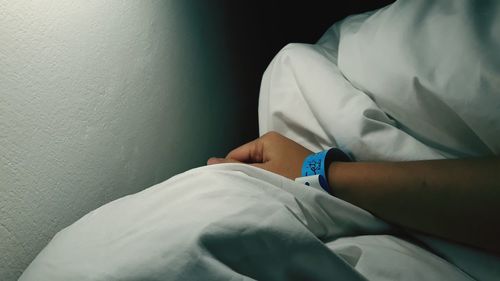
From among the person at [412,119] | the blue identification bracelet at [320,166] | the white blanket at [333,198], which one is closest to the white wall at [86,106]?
the white blanket at [333,198]

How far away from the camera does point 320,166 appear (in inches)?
25.3

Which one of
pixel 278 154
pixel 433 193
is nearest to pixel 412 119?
pixel 433 193

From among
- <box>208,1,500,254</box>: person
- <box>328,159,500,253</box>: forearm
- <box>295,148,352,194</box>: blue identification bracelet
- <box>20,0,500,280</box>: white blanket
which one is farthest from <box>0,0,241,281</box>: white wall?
<box>328,159,500,253</box>: forearm

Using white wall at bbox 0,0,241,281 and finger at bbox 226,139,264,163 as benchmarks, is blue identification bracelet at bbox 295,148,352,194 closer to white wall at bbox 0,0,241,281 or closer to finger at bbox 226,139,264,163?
finger at bbox 226,139,264,163

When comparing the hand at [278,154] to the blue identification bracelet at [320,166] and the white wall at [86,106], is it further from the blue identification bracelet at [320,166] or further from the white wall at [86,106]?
the white wall at [86,106]

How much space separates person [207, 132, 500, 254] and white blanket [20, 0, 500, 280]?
0.10 feet

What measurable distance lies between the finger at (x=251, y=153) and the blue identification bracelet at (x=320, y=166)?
14 cm

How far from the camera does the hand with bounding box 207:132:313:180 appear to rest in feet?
2.39

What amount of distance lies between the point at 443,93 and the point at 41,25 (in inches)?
24.9

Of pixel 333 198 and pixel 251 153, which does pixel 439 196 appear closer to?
pixel 333 198

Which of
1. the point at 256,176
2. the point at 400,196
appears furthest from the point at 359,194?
the point at 256,176

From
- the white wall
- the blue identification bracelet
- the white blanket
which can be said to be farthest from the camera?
the blue identification bracelet

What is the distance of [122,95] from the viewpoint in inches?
27.4

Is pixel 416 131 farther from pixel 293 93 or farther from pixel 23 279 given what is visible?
pixel 23 279
